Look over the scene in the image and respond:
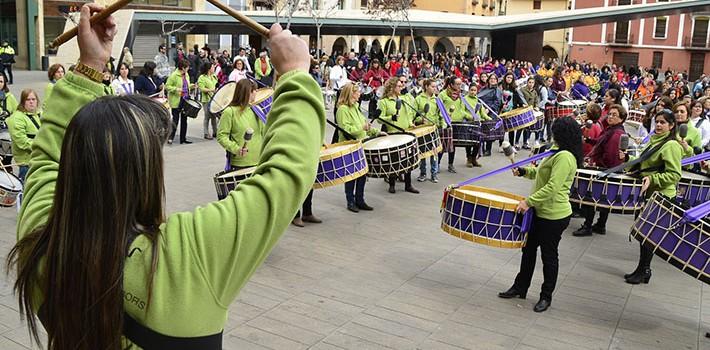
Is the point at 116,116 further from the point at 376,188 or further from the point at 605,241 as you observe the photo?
the point at 376,188

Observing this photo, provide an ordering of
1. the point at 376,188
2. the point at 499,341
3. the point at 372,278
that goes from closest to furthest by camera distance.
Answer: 1. the point at 499,341
2. the point at 372,278
3. the point at 376,188

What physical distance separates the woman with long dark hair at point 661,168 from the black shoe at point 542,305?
139 cm

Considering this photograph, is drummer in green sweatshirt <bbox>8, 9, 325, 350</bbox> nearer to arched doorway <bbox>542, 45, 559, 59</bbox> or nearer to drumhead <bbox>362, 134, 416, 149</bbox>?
drumhead <bbox>362, 134, 416, 149</bbox>

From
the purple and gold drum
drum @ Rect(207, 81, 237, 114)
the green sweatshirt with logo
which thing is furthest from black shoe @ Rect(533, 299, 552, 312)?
the purple and gold drum

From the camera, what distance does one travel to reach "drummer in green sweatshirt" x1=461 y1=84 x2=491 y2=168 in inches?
480

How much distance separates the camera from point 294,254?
7492 mm

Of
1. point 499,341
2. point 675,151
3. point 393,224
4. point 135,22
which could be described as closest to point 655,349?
point 499,341

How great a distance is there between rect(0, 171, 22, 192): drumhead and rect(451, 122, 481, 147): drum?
723cm

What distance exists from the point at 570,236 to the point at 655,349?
358 centimetres

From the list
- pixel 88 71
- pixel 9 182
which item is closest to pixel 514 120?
pixel 9 182

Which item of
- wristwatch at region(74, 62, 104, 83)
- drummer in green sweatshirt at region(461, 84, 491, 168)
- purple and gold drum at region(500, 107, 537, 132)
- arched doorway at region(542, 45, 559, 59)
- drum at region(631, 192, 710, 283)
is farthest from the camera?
arched doorway at region(542, 45, 559, 59)

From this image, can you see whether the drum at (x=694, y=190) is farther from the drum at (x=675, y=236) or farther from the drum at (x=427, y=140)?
the drum at (x=427, y=140)

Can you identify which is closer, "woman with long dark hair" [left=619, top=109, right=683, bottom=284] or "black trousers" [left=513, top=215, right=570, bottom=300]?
A: "black trousers" [left=513, top=215, right=570, bottom=300]

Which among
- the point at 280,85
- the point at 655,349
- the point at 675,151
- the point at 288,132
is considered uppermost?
the point at 280,85
